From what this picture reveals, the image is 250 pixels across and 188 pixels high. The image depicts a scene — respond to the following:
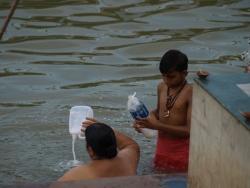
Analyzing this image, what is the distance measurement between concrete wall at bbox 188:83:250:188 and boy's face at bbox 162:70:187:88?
1.33 meters

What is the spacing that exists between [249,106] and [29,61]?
6.55m

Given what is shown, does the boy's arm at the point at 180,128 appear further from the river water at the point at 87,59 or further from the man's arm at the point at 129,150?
the river water at the point at 87,59

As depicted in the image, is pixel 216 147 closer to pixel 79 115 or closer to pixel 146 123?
pixel 146 123

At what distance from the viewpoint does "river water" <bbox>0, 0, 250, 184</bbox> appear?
23.1 ft

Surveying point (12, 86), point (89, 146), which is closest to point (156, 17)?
point (12, 86)

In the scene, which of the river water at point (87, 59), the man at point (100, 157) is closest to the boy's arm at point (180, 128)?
the river water at point (87, 59)

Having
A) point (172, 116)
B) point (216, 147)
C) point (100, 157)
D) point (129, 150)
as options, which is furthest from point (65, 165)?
point (216, 147)

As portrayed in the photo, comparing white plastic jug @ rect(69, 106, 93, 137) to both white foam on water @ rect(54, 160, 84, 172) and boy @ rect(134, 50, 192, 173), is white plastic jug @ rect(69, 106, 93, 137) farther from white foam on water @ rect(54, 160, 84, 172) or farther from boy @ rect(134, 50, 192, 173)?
white foam on water @ rect(54, 160, 84, 172)

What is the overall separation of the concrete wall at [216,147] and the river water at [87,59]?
2.07 meters

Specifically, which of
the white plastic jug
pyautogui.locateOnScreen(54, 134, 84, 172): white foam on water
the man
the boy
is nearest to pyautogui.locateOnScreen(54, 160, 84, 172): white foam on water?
pyautogui.locateOnScreen(54, 134, 84, 172): white foam on water

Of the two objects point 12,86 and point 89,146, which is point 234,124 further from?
point 12,86

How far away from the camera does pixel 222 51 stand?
33.4 feet

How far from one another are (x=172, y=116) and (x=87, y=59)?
4.61 m

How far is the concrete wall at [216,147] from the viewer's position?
3369 mm
